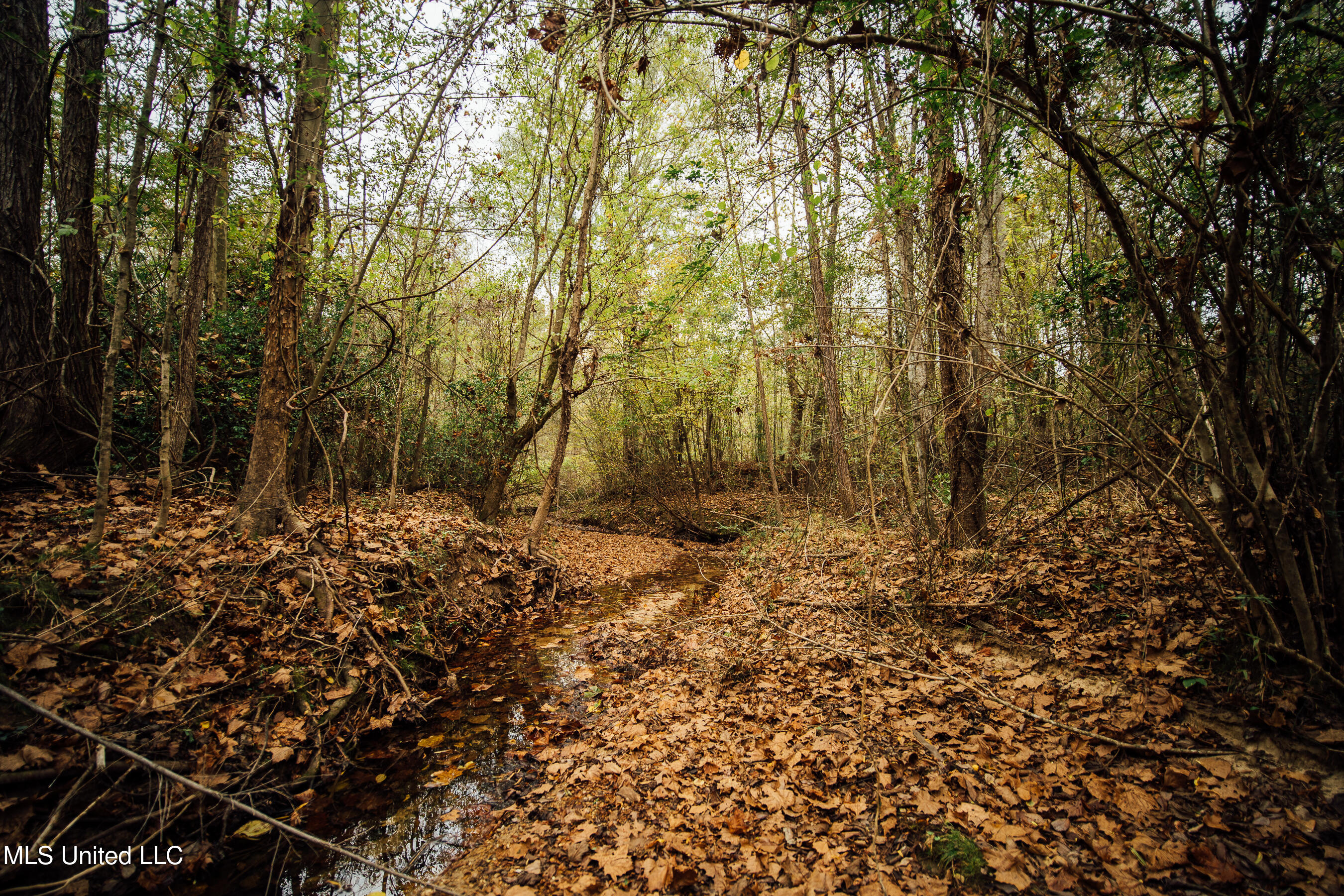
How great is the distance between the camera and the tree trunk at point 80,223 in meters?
5.05

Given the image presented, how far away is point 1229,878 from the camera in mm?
1933

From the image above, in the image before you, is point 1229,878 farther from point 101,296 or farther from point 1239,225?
point 101,296

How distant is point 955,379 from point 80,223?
30.6 ft

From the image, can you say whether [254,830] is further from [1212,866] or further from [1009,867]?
[1212,866]

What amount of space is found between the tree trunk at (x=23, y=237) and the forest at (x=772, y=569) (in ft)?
0.13

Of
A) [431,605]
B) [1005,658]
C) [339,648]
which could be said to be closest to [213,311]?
[431,605]

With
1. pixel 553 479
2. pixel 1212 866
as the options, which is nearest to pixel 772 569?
pixel 553 479

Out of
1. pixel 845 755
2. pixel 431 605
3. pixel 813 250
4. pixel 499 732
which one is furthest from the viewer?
pixel 813 250

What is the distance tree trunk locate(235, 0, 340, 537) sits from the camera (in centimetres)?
496

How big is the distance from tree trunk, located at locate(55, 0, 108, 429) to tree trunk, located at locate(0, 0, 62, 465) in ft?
0.69

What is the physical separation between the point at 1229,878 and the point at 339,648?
544cm

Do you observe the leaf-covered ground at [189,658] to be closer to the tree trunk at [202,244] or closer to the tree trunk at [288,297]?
the tree trunk at [288,297]

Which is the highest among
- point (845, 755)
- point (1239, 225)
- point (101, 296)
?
point (101, 296)

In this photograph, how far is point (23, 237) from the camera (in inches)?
188
